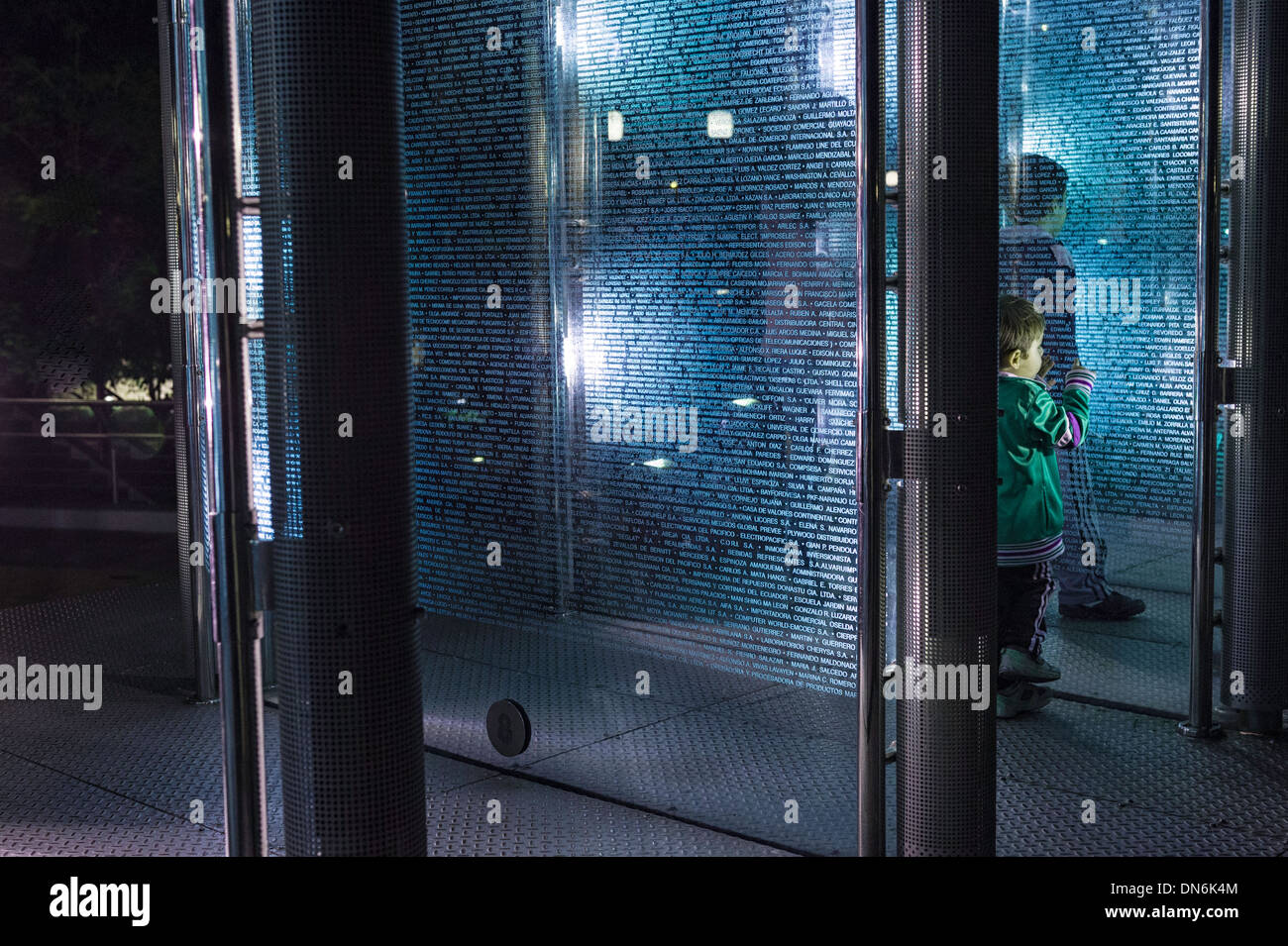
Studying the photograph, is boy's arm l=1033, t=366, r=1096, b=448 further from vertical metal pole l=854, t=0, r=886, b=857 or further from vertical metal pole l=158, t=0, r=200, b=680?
vertical metal pole l=158, t=0, r=200, b=680

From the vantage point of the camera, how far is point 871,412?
2918mm

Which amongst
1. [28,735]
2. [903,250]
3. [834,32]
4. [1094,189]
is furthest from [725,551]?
[28,735]

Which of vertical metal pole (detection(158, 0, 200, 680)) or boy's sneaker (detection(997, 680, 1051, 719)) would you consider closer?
boy's sneaker (detection(997, 680, 1051, 719))

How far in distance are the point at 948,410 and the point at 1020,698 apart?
70.4 inches

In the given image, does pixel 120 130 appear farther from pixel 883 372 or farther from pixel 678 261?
pixel 883 372

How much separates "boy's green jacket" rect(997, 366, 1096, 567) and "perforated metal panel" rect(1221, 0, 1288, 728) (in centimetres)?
46

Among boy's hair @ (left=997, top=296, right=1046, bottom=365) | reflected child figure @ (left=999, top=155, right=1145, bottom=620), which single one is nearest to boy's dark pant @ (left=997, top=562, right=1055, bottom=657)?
reflected child figure @ (left=999, top=155, right=1145, bottom=620)

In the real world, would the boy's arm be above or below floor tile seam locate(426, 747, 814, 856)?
above

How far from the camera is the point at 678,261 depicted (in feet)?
10.9

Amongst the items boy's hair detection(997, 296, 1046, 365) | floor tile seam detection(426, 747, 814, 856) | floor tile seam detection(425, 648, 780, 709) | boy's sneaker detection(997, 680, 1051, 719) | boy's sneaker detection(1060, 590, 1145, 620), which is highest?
boy's hair detection(997, 296, 1046, 365)

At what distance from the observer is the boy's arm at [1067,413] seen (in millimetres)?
4344

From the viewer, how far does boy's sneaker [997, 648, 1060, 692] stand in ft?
14.6

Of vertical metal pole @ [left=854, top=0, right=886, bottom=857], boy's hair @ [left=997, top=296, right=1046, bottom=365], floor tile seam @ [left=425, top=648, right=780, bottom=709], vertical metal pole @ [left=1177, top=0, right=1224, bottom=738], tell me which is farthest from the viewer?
boy's hair @ [left=997, top=296, right=1046, bottom=365]

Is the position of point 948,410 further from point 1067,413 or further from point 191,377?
point 191,377
